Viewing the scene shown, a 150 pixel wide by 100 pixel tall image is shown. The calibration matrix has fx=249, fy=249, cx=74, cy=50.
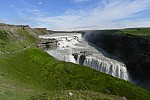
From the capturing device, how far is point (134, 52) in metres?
106

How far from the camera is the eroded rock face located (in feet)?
306

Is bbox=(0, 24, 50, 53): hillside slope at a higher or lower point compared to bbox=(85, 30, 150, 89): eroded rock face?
higher

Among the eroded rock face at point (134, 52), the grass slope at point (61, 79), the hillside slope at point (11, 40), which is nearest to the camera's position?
the grass slope at point (61, 79)

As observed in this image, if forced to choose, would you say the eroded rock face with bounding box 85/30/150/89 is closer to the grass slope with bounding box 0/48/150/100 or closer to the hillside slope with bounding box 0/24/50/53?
the grass slope with bounding box 0/48/150/100

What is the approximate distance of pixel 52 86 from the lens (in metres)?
53.0

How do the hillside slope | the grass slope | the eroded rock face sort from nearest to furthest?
the grass slope, the hillside slope, the eroded rock face

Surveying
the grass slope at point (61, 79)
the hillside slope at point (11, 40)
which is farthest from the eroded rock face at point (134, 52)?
the hillside slope at point (11, 40)

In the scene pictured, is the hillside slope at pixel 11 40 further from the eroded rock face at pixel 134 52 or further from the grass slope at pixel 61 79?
the eroded rock face at pixel 134 52

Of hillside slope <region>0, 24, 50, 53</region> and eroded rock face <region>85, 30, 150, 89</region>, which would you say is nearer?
hillside slope <region>0, 24, 50, 53</region>

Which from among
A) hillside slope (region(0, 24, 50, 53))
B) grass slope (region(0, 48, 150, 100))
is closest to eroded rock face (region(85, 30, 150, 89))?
grass slope (region(0, 48, 150, 100))

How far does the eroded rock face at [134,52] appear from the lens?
9325 cm

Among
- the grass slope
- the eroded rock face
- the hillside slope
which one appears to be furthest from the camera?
the eroded rock face

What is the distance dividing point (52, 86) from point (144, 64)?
167 ft

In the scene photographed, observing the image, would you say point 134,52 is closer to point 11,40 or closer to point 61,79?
point 11,40
